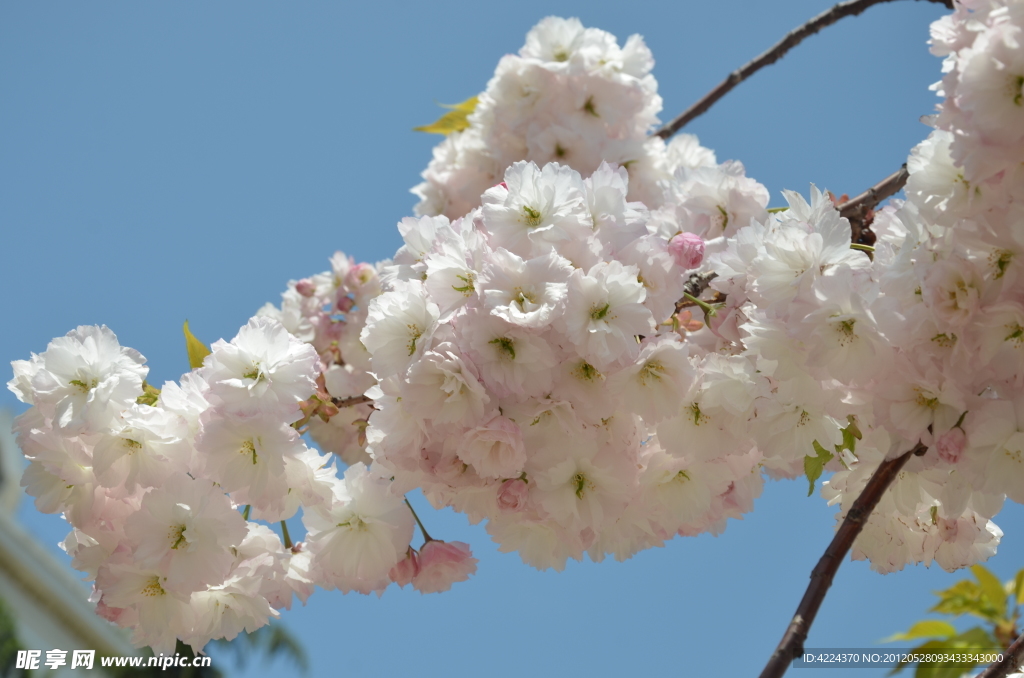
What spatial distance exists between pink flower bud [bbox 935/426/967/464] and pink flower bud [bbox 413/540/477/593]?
2.00ft

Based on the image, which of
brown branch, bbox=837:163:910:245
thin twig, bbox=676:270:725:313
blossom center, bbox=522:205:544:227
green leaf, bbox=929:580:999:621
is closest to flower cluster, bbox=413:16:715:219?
brown branch, bbox=837:163:910:245

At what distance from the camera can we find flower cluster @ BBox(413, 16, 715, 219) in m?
1.83

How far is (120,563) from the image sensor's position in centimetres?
98

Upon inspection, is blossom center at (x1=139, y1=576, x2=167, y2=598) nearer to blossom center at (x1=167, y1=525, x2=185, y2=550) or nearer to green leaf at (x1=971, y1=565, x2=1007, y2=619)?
blossom center at (x1=167, y1=525, x2=185, y2=550)

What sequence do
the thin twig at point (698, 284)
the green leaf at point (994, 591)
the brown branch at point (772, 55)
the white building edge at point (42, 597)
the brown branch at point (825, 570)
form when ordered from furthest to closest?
the white building edge at point (42, 597) → the green leaf at point (994, 591) → the brown branch at point (772, 55) → the thin twig at point (698, 284) → the brown branch at point (825, 570)

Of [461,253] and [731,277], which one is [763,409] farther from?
[461,253]

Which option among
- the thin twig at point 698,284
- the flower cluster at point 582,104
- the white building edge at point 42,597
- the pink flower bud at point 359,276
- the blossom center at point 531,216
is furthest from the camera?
the white building edge at point 42,597

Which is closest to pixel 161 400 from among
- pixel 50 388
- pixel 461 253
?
pixel 50 388

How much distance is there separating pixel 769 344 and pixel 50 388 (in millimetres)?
831

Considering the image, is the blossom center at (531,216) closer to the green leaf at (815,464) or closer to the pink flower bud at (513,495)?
the pink flower bud at (513,495)

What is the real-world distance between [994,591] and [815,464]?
6.44ft

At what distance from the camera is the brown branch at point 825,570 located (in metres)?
0.66

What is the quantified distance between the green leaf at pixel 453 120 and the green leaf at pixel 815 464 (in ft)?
4.49

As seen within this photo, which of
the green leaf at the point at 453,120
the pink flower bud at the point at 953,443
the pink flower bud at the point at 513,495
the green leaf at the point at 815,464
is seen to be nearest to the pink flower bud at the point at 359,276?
the green leaf at the point at 453,120
